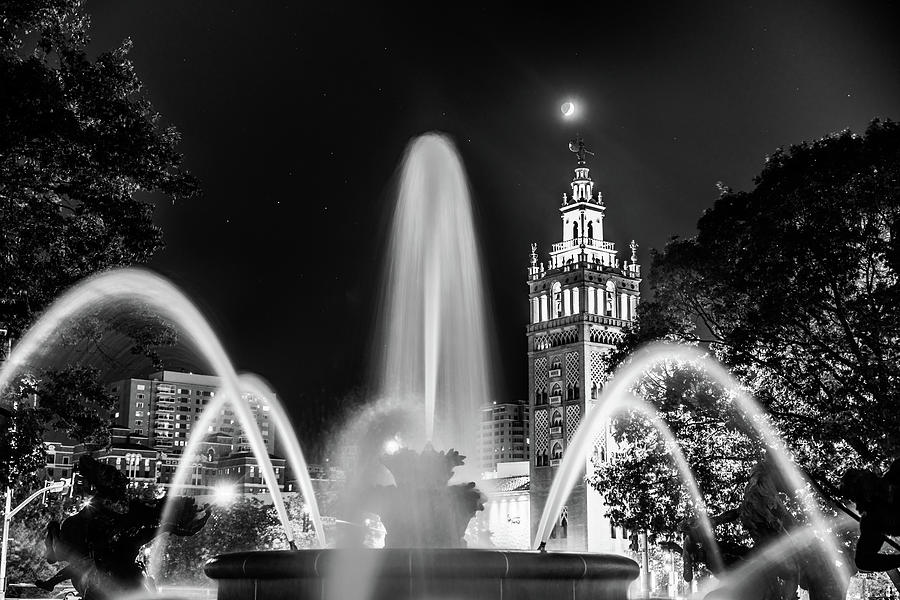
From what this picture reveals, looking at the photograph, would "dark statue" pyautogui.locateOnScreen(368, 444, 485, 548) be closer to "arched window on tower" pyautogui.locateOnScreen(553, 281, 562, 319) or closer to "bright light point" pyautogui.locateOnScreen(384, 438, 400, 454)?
"bright light point" pyautogui.locateOnScreen(384, 438, 400, 454)

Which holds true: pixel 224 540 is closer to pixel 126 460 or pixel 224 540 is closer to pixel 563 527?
pixel 563 527

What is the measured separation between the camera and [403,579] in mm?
13570

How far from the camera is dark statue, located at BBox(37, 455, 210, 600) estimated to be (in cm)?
1673

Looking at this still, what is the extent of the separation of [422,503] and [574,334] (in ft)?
277

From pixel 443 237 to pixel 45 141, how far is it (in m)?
12.1

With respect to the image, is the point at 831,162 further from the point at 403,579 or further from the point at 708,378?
the point at 403,579

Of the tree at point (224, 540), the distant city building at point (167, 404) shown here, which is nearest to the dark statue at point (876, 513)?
the tree at point (224, 540)

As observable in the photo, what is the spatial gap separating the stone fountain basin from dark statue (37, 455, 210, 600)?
10.9 feet

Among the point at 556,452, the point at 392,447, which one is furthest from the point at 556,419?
the point at 392,447

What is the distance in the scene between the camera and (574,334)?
330 ft

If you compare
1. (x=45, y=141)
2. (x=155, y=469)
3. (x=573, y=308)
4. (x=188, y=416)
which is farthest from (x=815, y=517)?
(x=188, y=416)

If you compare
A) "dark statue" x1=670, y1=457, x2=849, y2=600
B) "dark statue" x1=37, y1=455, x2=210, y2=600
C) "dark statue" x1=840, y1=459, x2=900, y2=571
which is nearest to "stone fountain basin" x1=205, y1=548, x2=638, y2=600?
Answer: "dark statue" x1=37, y1=455, x2=210, y2=600

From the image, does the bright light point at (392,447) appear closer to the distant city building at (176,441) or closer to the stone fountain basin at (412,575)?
the stone fountain basin at (412,575)

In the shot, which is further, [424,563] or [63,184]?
[63,184]
